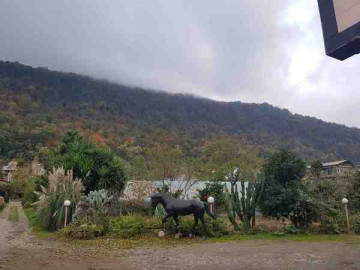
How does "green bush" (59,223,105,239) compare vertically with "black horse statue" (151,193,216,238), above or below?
below

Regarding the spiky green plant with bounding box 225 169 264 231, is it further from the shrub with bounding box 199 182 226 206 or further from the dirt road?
the shrub with bounding box 199 182 226 206

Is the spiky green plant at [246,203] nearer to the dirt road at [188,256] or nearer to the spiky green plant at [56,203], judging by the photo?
the dirt road at [188,256]

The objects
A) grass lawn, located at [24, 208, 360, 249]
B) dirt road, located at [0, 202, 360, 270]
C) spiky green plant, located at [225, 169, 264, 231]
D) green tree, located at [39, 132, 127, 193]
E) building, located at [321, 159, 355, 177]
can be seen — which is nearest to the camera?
dirt road, located at [0, 202, 360, 270]

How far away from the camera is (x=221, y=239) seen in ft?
33.2

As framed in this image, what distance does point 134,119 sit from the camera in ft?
172

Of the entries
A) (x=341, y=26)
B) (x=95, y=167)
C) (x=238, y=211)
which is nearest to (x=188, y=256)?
(x=238, y=211)

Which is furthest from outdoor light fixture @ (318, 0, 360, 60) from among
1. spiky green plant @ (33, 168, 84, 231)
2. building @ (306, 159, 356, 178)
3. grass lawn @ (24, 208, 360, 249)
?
building @ (306, 159, 356, 178)

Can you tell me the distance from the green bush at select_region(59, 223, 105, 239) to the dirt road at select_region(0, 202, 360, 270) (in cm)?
61

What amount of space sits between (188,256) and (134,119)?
4581cm

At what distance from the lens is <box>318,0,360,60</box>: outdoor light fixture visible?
200 cm

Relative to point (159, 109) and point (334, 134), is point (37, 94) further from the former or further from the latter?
point (334, 134)

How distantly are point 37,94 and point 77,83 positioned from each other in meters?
19.3

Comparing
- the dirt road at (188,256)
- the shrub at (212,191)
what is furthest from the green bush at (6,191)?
the dirt road at (188,256)

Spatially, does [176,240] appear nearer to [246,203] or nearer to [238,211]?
[238,211]
